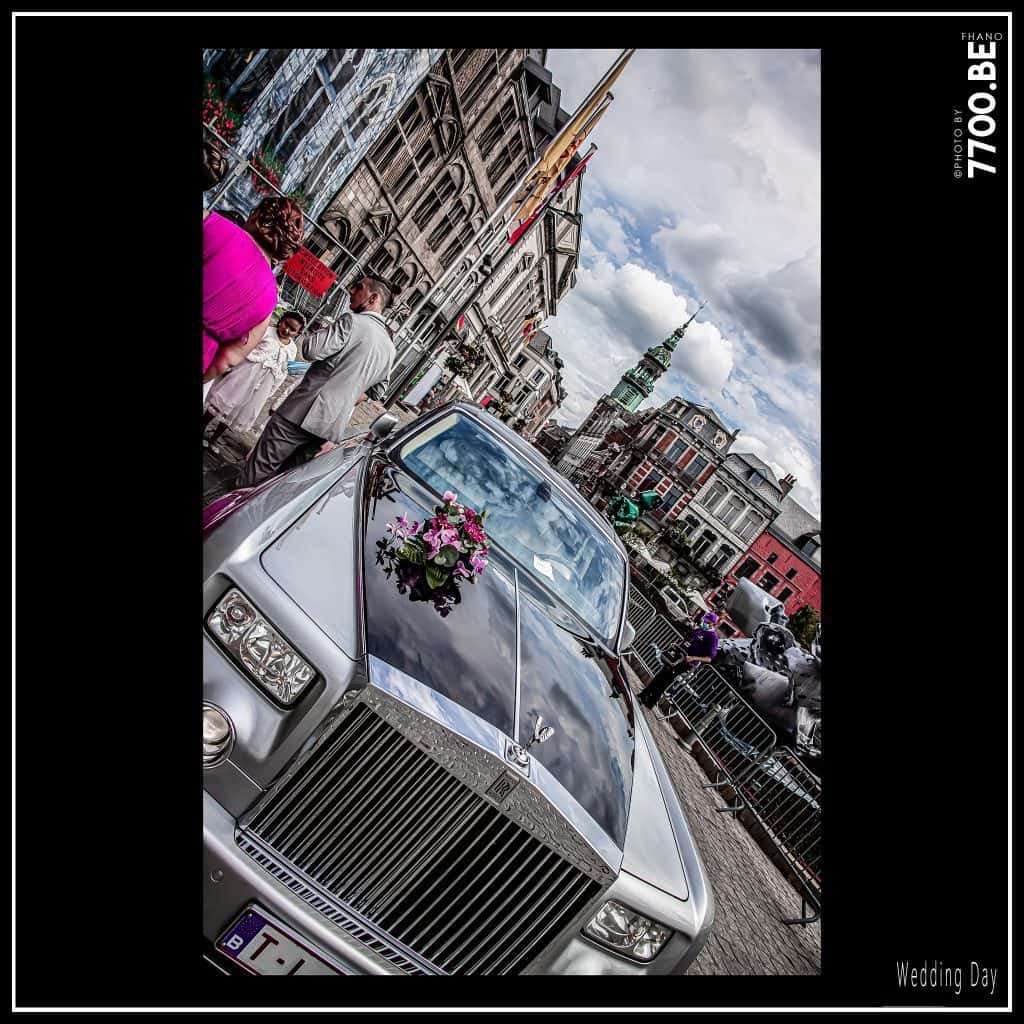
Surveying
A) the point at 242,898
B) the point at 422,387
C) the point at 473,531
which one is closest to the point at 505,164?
the point at 422,387

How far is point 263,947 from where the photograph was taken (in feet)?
5.36

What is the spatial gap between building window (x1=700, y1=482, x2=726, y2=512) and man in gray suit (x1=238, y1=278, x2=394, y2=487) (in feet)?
204

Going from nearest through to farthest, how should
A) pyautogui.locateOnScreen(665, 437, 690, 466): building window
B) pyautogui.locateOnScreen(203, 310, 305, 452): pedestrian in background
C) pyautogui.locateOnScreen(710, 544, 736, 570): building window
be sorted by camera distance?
pyautogui.locateOnScreen(203, 310, 305, 452): pedestrian in background → pyautogui.locateOnScreen(710, 544, 736, 570): building window → pyautogui.locateOnScreen(665, 437, 690, 466): building window

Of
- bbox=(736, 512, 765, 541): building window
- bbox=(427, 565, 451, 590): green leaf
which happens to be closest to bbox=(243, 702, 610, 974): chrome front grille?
bbox=(427, 565, 451, 590): green leaf

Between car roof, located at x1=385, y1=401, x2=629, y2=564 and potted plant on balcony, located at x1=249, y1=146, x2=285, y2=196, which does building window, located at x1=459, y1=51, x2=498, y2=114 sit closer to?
potted plant on balcony, located at x1=249, y1=146, x2=285, y2=196

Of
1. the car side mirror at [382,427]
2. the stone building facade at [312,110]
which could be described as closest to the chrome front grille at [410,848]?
the car side mirror at [382,427]

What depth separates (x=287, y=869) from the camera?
170 centimetres

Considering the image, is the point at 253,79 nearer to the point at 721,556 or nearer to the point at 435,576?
the point at 435,576

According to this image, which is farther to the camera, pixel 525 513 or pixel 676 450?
pixel 676 450

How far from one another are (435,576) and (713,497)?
64.3m

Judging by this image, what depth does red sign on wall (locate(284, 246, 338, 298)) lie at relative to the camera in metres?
17.5

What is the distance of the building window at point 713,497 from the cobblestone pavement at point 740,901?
58.6m
